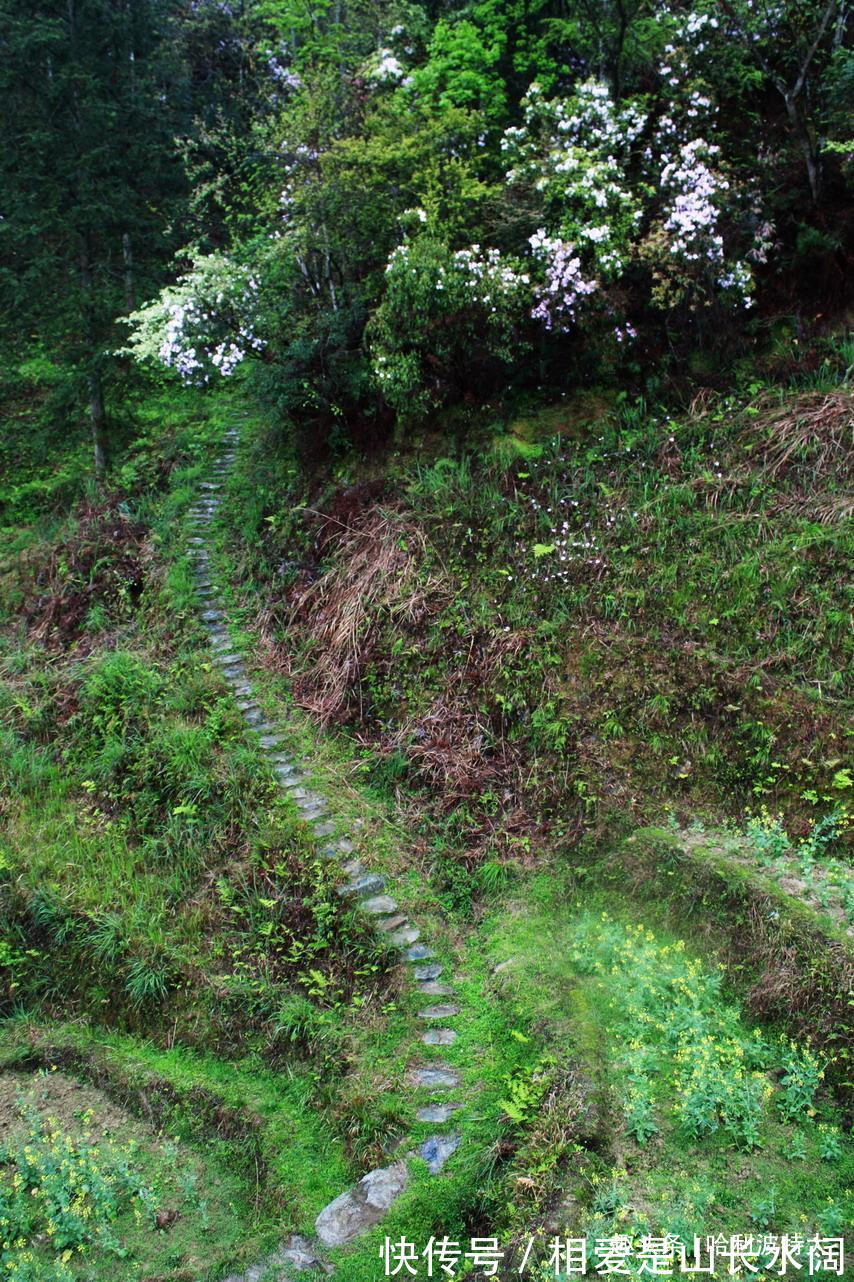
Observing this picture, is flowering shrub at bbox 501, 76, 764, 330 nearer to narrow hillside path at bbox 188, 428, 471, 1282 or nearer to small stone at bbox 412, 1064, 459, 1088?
narrow hillside path at bbox 188, 428, 471, 1282

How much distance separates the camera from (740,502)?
26.0 feet

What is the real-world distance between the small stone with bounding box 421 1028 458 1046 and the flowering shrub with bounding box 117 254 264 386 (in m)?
8.18

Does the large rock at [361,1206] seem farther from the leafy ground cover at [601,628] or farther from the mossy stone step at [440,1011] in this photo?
the leafy ground cover at [601,628]

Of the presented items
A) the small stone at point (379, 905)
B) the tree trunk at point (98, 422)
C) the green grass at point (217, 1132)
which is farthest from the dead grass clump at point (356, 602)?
the tree trunk at point (98, 422)

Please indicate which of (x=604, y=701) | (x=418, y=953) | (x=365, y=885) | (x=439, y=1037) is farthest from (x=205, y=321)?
(x=439, y=1037)

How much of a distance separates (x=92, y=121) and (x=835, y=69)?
1035 cm

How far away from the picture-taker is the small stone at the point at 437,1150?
197 inches

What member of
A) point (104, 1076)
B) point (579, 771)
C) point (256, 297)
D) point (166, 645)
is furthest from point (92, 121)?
point (104, 1076)

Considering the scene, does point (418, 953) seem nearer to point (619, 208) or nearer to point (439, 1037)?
point (439, 1037)

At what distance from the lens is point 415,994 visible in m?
6.14

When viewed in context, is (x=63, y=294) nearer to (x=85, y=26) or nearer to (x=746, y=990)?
(x=85, y=26)

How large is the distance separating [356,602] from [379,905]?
3552mm

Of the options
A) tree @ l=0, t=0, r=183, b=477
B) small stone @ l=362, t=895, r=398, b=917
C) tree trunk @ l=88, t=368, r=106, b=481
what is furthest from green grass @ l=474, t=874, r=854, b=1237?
tree @ l=0, t=0, r=183, b=477

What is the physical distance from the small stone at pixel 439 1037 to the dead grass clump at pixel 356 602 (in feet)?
11.7
